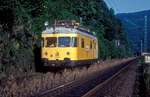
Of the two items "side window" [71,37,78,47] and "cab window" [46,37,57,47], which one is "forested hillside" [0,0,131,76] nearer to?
"cab window" [46,37,57,47]

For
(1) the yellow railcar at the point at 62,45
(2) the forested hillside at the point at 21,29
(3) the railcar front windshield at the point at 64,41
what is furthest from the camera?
(3) the railcar front windshield at the point at 64,41

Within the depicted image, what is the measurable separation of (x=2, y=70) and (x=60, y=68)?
7.17 meters

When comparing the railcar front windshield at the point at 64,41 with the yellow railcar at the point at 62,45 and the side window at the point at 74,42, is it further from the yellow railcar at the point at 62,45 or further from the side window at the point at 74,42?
the side window at the point at 74,42

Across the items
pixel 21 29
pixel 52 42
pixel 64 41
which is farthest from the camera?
pixel 52 42

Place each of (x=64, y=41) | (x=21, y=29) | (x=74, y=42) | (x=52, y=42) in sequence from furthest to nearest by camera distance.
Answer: (x=52, y=42), (x=64, y=41), (x=74, y=42), (x=21, y=29)

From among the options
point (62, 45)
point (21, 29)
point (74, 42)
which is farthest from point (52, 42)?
point (21, 29)

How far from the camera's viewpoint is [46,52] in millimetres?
31719

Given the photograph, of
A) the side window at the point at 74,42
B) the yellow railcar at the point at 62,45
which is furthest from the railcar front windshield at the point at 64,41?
the side window at the point at 74,42

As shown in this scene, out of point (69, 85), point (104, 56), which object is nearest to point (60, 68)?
point (69, 85)

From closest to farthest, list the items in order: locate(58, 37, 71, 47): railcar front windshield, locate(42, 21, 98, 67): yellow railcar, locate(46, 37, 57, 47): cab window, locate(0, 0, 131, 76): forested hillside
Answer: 1. locate(0, 0, 131, 76): forested hillside
2. locate(42, 21, 98, 67): yellow railcar
3. locate(58, 37, 71, 47): railcar front windshield
4. locate(46, 37, 57, 47): cab window

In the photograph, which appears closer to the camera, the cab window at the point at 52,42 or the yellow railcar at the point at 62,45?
the yellow railcar at the point at 62,45

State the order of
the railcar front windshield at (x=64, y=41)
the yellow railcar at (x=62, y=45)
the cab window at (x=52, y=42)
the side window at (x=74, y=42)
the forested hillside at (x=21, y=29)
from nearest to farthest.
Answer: the forested hillside at (x=21, y=29)
the yellow railcar at (x=62, y=45)
the side window at (x=74, y=42)
the railcar front windshield at (x=64, y=41)
the cab window at (x=52, y=42)

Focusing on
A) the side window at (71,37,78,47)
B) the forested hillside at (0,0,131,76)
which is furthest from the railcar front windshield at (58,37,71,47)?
the forested hillside at (0,0,131,76)

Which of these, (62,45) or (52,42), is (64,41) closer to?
(62,45)
